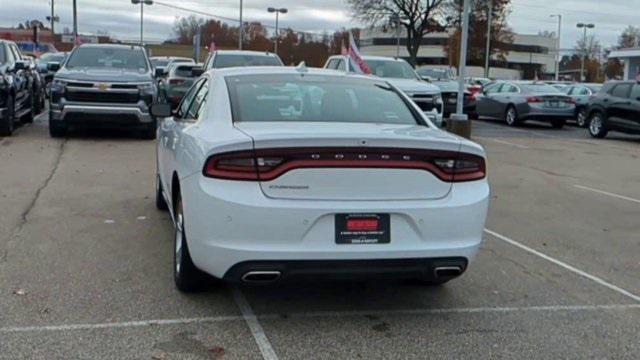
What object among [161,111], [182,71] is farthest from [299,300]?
[182,71]

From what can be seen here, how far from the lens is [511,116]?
24328mm

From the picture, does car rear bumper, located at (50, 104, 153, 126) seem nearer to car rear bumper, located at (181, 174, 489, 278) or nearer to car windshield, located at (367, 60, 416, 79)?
car windshield, located at (367, 60, 416, 79)

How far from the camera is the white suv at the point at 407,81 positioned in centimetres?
1695

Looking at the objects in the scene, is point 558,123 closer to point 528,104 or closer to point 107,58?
point 528,104

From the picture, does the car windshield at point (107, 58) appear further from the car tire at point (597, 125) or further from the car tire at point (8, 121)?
the car tire at point (597, 125)

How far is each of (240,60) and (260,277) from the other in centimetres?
1265

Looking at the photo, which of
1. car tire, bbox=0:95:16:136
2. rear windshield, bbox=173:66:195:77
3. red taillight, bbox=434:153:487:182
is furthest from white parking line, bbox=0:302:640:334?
rear windshield, bbox=173:66:195:77

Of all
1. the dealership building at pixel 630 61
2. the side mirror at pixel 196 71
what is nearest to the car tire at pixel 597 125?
the side mirror at pixel 196 71

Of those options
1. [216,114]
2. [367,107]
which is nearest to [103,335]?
[216,114]

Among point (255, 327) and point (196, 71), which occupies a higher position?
point (196, 71)

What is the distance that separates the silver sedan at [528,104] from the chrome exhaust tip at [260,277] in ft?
66.5

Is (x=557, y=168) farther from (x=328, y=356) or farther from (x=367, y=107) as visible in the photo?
(x=328, y=356)

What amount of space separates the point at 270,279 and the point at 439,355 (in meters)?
1.07

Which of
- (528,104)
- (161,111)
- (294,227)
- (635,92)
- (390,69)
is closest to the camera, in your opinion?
(294,227)
